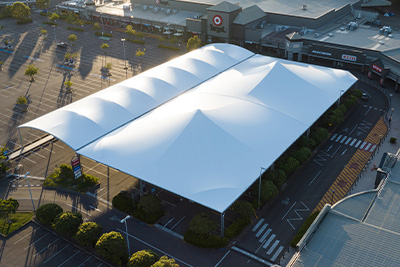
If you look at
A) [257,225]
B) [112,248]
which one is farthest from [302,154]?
[112,248]

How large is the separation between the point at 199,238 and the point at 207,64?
178 feet

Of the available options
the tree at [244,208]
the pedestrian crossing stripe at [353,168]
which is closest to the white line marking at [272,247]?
the tree at [244,208]

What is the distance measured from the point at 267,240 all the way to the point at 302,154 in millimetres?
21669

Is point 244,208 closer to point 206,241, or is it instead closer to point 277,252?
point 206,241

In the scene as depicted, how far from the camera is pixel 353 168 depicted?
79.0m

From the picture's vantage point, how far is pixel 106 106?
271 ft

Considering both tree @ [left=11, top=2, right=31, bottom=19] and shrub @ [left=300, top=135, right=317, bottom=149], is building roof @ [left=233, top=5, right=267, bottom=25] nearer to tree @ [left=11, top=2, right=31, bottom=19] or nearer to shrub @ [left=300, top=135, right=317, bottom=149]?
shrub @ [left=300, top=135, right=317, bottom=149]

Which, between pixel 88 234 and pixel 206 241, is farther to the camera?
pixel 206 241

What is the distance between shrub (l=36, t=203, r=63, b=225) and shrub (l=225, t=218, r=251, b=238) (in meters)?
27.1

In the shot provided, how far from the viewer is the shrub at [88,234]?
59438 millimetres

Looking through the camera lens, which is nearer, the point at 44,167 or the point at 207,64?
the point at 44,167

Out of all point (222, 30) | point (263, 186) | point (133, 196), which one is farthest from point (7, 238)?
point (222, 30)

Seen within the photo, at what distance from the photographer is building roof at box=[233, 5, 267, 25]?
136m

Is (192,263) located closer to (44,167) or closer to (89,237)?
(89,237)
